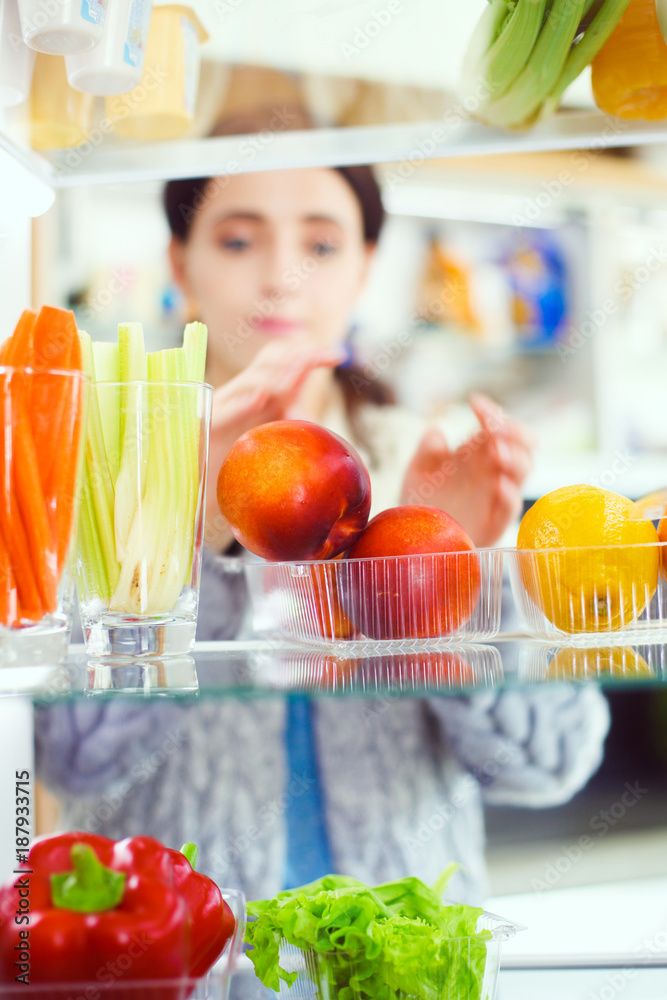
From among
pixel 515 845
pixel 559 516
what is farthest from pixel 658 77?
pixel 515 845

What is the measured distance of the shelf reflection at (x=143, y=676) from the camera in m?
0.28

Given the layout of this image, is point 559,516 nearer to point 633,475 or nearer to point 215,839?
point 215,839

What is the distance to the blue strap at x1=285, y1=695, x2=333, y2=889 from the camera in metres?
1.13

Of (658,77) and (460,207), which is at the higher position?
(460,207)

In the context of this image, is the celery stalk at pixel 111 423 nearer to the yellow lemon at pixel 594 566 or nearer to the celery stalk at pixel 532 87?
the yellow lemon at pixel 594 566

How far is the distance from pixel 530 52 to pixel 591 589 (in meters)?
0.38

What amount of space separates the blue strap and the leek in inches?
32.3

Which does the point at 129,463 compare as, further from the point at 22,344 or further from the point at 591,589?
the point at 591,589

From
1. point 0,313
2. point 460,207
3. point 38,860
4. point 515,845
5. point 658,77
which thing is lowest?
point 515,845

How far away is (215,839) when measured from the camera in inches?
43.2

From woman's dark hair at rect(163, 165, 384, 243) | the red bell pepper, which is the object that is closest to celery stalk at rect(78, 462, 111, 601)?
the red bell pepper

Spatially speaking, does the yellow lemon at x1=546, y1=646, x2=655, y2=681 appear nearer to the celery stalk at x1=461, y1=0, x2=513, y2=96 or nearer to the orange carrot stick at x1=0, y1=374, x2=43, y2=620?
the orange carrot stick at x1=0, y1=374, x2=43, y2=620

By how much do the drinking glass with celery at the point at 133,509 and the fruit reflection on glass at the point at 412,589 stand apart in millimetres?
82

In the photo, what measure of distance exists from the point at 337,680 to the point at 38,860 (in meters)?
0.16
